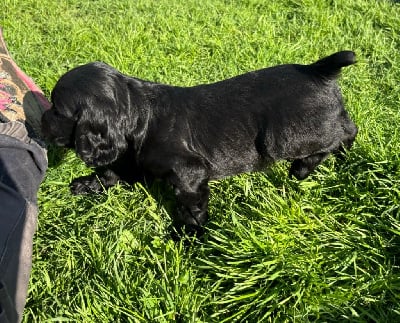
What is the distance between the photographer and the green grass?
194 cm

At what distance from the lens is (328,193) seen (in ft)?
8.43

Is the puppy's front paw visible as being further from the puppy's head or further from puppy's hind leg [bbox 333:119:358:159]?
puppy's hind leg [bbox 333:119:358:159]

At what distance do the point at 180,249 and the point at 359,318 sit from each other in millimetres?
941

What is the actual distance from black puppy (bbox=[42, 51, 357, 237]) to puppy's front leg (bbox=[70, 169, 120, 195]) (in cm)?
26

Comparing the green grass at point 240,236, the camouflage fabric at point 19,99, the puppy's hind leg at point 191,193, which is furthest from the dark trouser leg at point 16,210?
the puppy's hind leg at point 191,193

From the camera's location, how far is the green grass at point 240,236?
1.94m

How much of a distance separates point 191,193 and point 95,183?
0.73 metres

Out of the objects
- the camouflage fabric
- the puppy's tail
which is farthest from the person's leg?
the puppy's tail

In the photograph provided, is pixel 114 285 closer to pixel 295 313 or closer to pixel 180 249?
pixel 180 249

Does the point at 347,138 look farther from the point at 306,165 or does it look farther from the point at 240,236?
the point at 240,236

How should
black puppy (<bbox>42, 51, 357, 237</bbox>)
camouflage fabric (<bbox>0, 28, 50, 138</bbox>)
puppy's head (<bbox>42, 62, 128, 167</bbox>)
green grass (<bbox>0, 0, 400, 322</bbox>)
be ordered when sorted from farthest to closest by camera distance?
camouflage fabric (<bbox>0, 28, 50, 138</bbox>) → black puppy (<bbox>42, 51, 357, 237</bbox>) → puppy's head (<bbox>42, 62, 128, 167</bbox>) → green grass (<bbox>0, 0, 400, 322</bbox>)

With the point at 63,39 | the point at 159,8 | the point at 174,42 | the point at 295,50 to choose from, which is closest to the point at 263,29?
the point at 295,50

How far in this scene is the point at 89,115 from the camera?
214 centimetres

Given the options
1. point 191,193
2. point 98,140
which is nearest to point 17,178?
point 98,140
